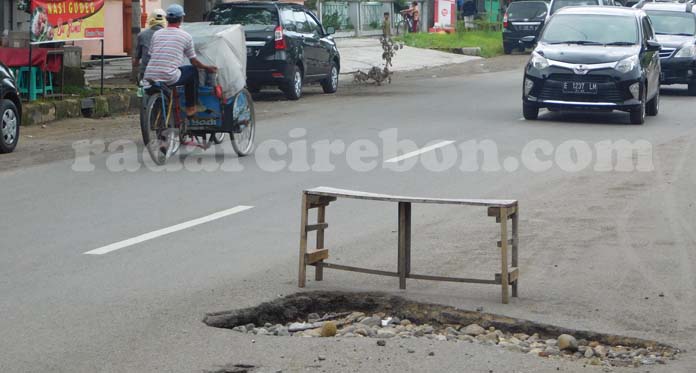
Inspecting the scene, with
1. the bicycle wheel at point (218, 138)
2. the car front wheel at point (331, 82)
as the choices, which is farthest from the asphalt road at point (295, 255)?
the car front wheel at point (331, 82)

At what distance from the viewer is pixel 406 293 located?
7.68 m

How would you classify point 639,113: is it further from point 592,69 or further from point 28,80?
point 28,80

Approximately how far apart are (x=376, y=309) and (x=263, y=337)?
0.99 meters

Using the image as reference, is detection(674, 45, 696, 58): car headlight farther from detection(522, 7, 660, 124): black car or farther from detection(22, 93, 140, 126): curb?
detection(22, 93, 140, 126): curb

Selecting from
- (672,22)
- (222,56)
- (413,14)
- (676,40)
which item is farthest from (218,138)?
(413,14)

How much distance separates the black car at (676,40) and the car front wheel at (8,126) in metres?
14.0

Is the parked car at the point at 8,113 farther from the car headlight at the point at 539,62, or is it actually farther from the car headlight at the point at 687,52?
the car headlight at the point at 687,52

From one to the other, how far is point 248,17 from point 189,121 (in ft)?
28.8

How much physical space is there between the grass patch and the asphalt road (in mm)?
25117

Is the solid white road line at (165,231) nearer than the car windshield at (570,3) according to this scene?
Yes

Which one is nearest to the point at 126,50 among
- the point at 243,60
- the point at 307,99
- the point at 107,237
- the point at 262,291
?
the point at 307,99

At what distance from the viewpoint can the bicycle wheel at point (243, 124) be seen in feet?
46.3

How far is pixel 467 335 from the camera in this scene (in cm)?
684

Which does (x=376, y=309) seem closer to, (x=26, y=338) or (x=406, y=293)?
(x=406, y=293)
